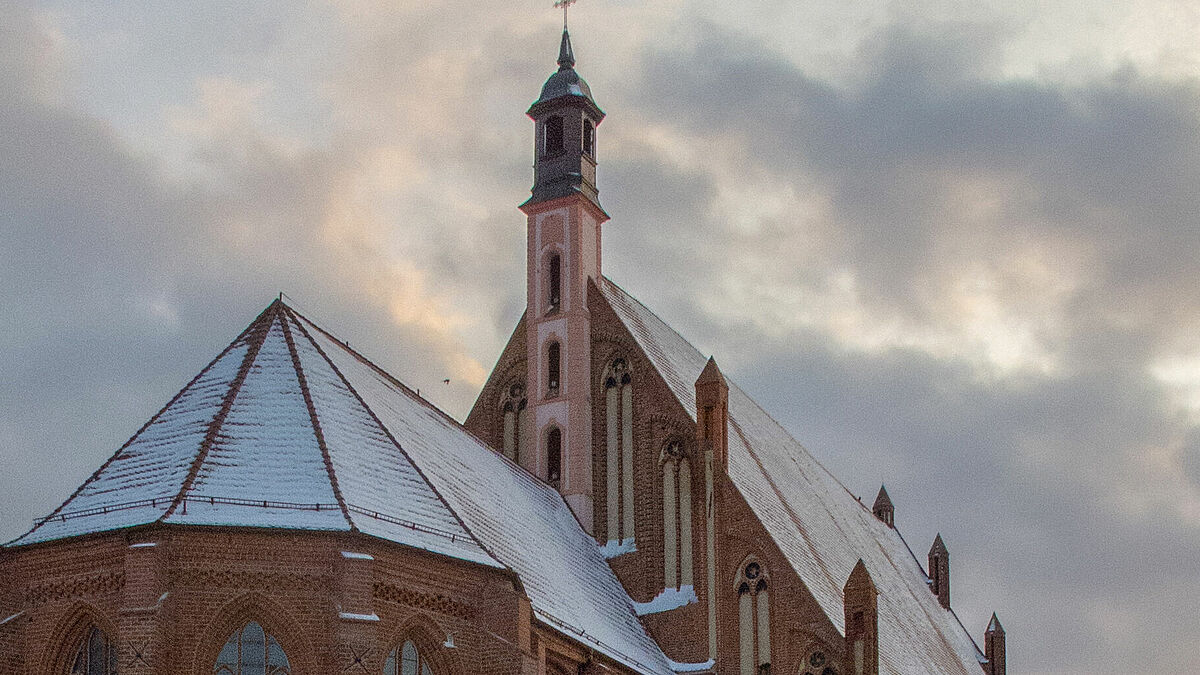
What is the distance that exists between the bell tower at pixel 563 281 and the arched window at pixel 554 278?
0.03 m

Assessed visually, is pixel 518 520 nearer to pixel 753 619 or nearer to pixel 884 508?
pixel 753 619

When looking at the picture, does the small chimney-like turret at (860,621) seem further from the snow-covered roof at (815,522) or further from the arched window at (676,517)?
the arched window at (676,517)

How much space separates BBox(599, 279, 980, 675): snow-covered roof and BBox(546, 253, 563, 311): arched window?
123cm

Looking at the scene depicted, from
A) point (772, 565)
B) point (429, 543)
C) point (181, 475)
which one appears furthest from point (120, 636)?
point (772, 565)

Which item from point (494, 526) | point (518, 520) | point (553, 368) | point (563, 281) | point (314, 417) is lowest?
point (494, 526)

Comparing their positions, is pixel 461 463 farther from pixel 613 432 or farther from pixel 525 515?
pixel 613 432

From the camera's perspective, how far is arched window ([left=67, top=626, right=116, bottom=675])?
30344mm

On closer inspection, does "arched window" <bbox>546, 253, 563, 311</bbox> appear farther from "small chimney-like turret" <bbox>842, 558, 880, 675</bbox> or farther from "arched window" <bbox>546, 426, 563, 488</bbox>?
"small chimney-like turret" <bbox>842, 558, 880, 675</bbox>

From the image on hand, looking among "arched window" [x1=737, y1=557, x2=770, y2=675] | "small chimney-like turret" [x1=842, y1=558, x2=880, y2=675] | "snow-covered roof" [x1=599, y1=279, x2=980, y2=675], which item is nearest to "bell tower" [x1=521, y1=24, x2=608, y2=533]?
"snow-covered roof" [x1=599, y1=279, x2=980, y2=675]

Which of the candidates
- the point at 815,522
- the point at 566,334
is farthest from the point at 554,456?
the point at 815,522

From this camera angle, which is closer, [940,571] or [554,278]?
[554,278]

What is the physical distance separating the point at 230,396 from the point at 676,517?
14080mm

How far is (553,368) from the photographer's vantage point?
1857 inches

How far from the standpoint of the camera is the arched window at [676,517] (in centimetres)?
4344
